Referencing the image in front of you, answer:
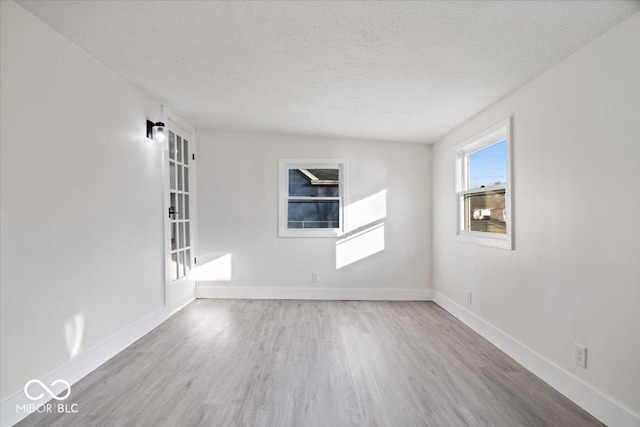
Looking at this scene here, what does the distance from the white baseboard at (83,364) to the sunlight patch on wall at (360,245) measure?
237 cm

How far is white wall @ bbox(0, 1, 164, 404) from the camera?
199cm

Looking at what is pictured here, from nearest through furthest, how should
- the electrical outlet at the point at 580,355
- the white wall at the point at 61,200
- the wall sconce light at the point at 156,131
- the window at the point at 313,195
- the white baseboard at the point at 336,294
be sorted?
the white wall at the point at 61,200 < the electrical outlet at the point at 580,355 < the wall sconce light at the point at 156,131 < the white baseboard at the point at 336,294 < the window at the point at 313,195

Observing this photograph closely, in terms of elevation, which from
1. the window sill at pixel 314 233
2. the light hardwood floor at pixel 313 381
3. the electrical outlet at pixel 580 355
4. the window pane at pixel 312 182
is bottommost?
the light hardwood floor at pixel 313 381

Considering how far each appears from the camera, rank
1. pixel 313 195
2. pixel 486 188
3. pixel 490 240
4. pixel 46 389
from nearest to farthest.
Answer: pixel 46 389 < pixel 490 240 < pixel 486 188 < pixel 313 195

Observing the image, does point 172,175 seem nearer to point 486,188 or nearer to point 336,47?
point 336,47

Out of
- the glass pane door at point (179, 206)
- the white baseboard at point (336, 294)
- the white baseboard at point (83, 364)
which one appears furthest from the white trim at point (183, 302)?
the white baseboard at point (83, 364)

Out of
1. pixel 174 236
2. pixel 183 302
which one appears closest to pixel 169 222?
pixel 174 236

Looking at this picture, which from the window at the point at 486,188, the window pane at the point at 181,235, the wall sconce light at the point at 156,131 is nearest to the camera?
the window at the point at 486,188

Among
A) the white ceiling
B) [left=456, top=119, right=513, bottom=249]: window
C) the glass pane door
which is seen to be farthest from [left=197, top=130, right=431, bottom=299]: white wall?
the white ceiling

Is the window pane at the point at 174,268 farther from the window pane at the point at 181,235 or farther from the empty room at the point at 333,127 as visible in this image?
the window pane at the point at 181,235

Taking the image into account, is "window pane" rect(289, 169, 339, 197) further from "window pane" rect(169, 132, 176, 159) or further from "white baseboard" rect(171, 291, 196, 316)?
"white baseboard" rect(171, 291, 196, 316)

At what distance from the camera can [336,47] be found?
2395 mm

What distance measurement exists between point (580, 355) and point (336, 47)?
2517 millimetres

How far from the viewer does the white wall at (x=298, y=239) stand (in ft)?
16.2
